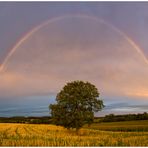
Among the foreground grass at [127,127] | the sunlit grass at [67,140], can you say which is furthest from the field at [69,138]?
the foreground grass at [127,127]

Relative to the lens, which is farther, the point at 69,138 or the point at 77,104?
the point at 77,104

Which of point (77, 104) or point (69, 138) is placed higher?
point (77, 104)

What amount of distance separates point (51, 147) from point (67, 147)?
2.18 meters

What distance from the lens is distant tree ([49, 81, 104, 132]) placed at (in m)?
59.8

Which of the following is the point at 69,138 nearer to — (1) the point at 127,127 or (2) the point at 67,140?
(2) the point at 67,140

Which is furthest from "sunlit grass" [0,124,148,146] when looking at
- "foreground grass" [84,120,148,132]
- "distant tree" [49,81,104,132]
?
"foreground grass" [84,120,148,132]

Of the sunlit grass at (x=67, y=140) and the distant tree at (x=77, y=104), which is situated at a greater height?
the distant tree at (x=77, y=104)

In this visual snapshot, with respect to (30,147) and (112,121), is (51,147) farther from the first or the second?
(112,121)

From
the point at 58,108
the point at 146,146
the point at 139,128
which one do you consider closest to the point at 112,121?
the point at 139,128

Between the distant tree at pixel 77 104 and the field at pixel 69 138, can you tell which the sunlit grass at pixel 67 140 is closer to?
the field at pixel 69 138

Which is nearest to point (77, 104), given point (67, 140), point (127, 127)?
point (67, 140)

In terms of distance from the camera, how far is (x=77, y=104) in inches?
2382

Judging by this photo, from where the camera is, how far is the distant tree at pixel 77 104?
59812 mm

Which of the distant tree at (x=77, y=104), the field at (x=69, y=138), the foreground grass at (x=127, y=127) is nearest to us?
the field at (x=69, y=138)
